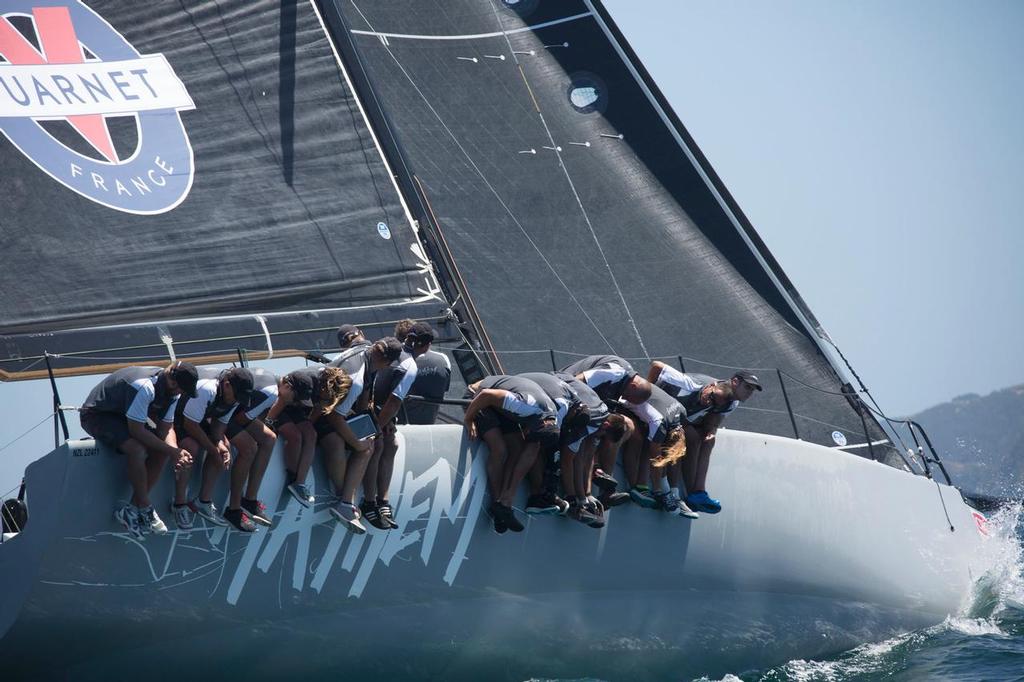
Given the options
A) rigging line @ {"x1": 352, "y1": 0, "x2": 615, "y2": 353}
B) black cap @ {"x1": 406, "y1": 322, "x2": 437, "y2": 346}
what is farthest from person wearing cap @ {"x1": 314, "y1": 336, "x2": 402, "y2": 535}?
rigging line @ {"x1": 352, "y1": 0, "x2": 615, "y2": 353}

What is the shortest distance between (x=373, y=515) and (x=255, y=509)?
23.3 inches

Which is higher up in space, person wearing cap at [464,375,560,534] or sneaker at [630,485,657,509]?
person wearing cap at [464,375,560,534]

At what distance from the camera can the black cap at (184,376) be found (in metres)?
5.12

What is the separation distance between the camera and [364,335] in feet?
23.2

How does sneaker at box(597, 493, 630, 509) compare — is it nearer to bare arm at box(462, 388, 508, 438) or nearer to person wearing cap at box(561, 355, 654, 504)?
person wearing cap at box(561, 355, 654, 504)

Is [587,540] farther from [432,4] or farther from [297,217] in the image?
[432,4]

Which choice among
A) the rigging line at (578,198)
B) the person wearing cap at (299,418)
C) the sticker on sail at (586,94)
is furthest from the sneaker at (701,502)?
the sticker on sail at (586,94)

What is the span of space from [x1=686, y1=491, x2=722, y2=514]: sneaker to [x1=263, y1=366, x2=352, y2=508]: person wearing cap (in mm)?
2315

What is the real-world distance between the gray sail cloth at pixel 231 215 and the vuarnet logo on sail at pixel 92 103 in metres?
0.04

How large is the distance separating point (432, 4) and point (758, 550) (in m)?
4.77

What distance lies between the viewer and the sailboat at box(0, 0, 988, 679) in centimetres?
569

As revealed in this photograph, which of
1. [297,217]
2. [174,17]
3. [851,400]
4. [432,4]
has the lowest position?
[851,400]

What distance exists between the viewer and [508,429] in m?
6.48

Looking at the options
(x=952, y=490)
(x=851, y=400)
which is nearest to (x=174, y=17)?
(x=851, y=400)
